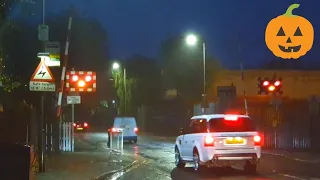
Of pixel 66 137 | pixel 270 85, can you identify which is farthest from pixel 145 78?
pixel 66 137

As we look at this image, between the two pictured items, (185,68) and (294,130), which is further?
(185,68)

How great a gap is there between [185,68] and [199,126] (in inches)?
1316

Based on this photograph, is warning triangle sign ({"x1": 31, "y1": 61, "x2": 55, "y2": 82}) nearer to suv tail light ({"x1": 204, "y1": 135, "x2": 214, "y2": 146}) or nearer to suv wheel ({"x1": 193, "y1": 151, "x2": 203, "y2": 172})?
suv tail light ({"x1": 204, "y1": 135, "x2": 214, "y2": 146})

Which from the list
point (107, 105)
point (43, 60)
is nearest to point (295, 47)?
point (43, 60)

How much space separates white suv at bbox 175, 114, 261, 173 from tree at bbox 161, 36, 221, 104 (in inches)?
1292

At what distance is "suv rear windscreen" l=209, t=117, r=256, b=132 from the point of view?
16.8 metres

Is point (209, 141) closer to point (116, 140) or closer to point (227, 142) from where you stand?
point (227, 142)

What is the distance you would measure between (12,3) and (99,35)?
84.7 ft

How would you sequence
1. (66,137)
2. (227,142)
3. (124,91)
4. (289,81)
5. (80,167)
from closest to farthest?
1. (227,142)
2. (80,167)
3. (66,137)
4. (289,81)
5. (124,91)

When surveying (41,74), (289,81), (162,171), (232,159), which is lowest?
(162,171)

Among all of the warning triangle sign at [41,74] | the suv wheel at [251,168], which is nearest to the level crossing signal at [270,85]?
the suv wheel at [251,168]

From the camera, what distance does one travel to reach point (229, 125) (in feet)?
55.4

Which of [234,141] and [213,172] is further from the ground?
[234,141]

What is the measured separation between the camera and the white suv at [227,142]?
1652 centimetres
